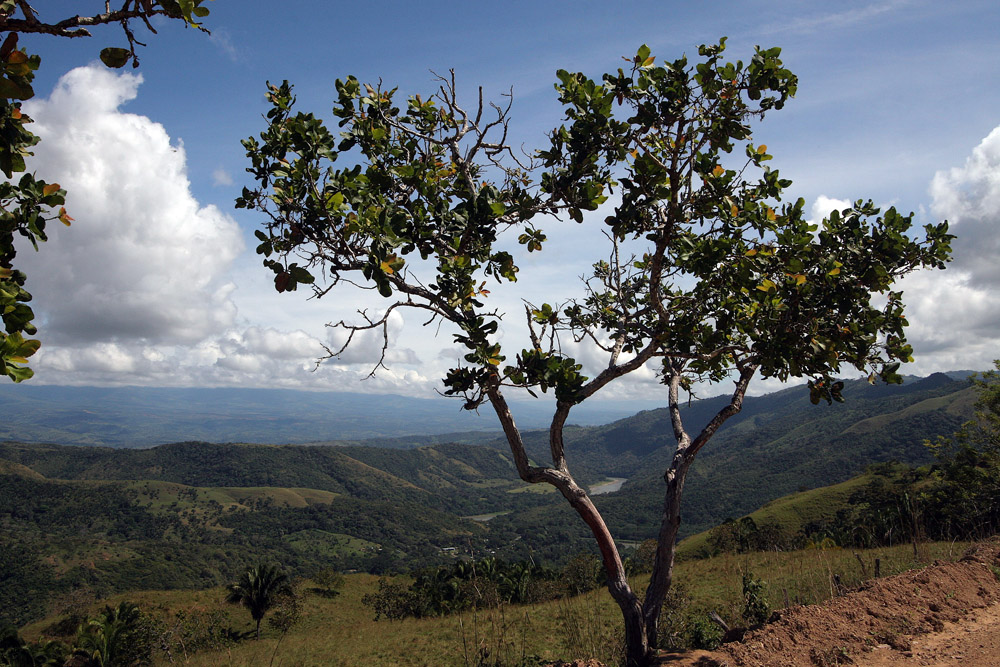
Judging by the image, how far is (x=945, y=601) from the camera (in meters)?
6.86

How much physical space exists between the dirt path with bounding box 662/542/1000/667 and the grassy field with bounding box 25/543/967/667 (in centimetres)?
68

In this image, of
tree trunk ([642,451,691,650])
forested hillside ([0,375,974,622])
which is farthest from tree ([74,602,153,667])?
forested hillside ([0,375,974,622])

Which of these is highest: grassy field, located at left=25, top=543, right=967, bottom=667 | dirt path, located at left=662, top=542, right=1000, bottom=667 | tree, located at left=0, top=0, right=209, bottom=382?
tree, located at left=0, top=0, right=209, bottom=382

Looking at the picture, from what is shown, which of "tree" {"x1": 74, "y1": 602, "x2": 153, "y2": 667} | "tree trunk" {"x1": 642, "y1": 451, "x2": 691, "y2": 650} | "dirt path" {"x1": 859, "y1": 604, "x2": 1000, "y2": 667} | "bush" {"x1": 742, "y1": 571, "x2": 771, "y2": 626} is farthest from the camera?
"tree" {"x1": 74, "y1": 602, "x2": 153, "y2": 667}

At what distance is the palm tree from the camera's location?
35.1 metres

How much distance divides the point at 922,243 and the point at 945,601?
4915mm

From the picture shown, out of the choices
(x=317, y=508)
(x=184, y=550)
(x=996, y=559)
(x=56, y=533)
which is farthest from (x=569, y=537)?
(x=996, y=559)

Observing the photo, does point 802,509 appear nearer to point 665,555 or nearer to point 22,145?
point 665,555

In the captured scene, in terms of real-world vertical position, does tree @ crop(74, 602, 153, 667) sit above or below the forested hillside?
above

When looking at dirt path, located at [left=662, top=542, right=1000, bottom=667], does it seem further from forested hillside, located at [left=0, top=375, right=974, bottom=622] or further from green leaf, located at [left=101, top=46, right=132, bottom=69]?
forested hillside, located at [left=0, top=375, right=974, bottom=622]

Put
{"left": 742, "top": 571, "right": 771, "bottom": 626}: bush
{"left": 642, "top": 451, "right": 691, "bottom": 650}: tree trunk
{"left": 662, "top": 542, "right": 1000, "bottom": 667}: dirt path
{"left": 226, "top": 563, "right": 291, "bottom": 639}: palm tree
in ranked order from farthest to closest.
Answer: {"left": 226, "top": 563, "right": 291, "bottom": 639}: palm tree → {"left": 742, "top": 571, "right": 771, "bottom": 626}: bush → {"left": 642, "top": 451, "right": 691, "bottom": 650}: tree trunk → {"left": 662, "top": 542, "right": 1000, "bottom": 667}: dirt path

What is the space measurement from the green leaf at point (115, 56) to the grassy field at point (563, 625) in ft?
16.6

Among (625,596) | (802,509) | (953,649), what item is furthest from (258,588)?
(802,509)

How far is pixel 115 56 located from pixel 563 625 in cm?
1715
